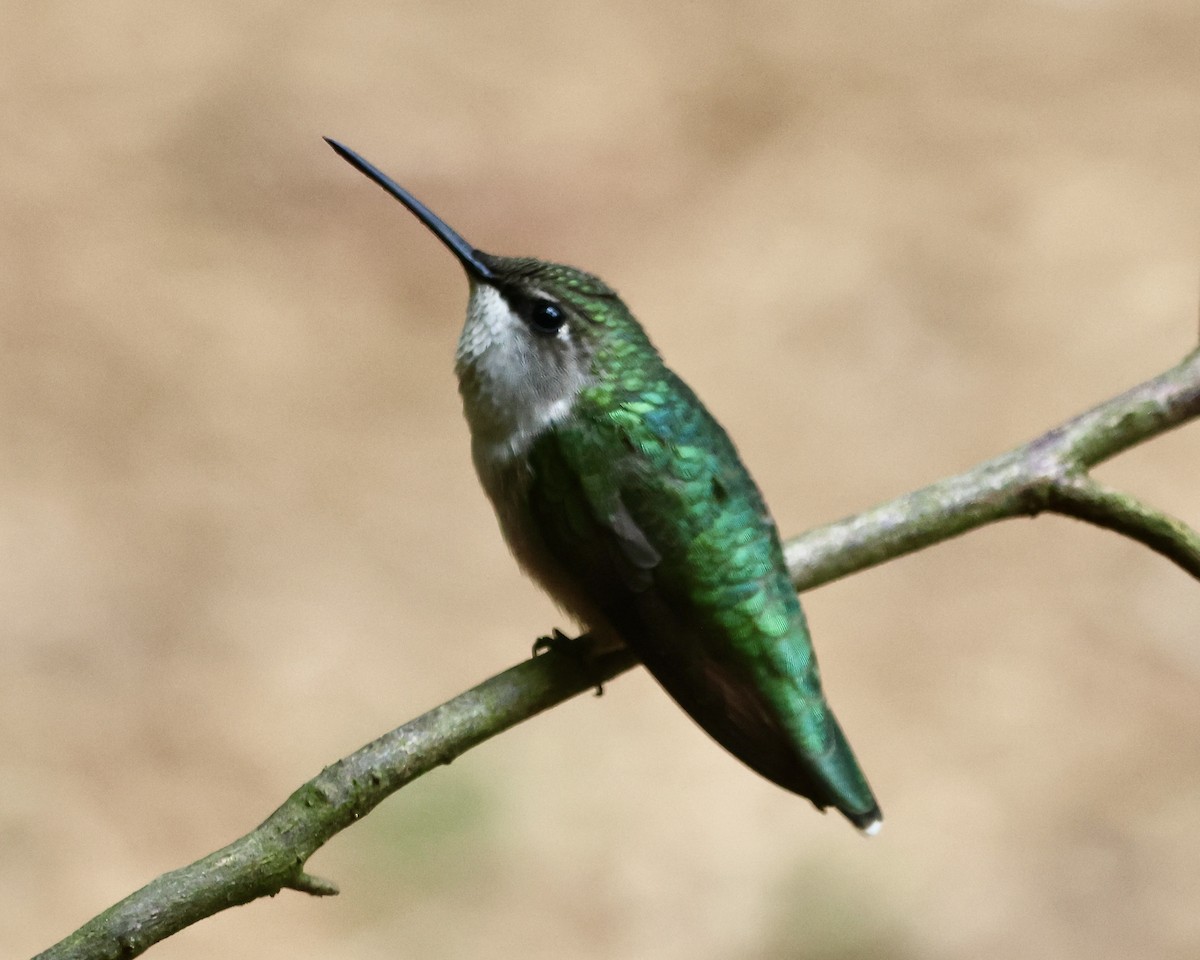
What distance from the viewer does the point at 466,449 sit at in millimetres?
5902

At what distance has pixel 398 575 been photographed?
17.6 feet

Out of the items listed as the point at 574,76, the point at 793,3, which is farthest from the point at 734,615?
the point at 793,3

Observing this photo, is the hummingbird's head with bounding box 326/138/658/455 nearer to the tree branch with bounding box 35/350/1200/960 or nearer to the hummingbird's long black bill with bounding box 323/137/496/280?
the hummingbird's long black bill with bounding box 323/137/496/280

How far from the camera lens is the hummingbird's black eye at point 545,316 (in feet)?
7.82

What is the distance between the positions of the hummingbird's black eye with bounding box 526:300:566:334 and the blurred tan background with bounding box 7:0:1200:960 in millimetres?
2378

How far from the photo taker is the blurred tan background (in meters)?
4.43

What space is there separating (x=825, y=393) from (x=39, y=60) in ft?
12.0

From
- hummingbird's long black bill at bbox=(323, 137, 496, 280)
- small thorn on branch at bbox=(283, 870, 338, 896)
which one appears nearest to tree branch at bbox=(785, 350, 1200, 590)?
hummingbird's long black bill at bbox=(323, 137, 496, 280)

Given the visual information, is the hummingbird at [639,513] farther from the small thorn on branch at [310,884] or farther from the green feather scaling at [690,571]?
the small thorn on branch at [310,884]

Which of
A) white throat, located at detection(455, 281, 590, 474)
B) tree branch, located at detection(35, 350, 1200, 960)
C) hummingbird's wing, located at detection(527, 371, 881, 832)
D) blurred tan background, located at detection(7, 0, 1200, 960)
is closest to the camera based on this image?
tree branch, located at detection(35, 350, 1200, 960)

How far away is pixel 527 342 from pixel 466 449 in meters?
3.55

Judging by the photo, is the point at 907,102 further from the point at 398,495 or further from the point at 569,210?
the point at 398,495

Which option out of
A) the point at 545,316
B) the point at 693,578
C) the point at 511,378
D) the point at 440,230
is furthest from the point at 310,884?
the point at 440,230

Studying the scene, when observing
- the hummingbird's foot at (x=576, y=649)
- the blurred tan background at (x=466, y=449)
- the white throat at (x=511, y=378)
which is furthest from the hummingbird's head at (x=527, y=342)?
the blurred tan background at (x=466, y=449)
